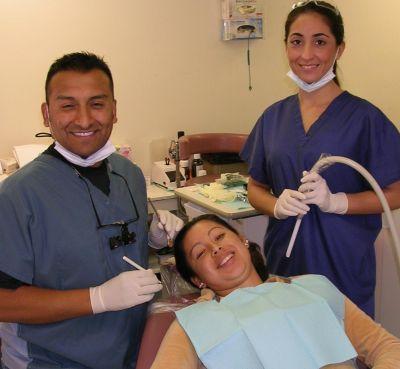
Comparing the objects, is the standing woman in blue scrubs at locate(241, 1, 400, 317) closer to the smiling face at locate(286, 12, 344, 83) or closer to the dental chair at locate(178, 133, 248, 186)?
the smiling face at locate(286, 12, 344, 83)

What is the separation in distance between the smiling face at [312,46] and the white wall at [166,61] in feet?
4.46

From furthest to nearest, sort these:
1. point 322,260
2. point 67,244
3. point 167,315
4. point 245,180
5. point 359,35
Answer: point 359,35 → point 245,180 → point 322,260 → point 167,315 → point 67,244

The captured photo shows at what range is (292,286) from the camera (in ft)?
3.92

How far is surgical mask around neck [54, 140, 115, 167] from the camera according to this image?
46.7 inches

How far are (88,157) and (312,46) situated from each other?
2.65 ft

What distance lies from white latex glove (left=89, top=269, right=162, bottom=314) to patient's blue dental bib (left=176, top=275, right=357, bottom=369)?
11cm

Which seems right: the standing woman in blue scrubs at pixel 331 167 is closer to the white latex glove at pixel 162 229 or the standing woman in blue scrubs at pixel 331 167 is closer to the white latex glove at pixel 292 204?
the white latex glove at pixel 292 204

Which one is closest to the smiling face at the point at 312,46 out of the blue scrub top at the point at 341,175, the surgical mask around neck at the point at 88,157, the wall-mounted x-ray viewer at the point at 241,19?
the blue scrub top at the point at 341,175

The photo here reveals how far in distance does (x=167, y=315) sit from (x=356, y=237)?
26.6 inches

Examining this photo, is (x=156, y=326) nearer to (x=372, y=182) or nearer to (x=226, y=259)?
(x=226, y=259)

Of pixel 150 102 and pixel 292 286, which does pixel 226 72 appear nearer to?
pixel 150 102

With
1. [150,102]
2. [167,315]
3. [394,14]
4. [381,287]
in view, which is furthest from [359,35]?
[167,315]

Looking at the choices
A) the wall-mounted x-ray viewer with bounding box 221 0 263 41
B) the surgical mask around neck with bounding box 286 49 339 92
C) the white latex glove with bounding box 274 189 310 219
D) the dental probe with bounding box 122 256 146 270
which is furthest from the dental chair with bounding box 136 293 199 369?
the wall-mounted x-ray viewer with bounding box 221 0 263 41

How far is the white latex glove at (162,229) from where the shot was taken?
1400 millimetres
